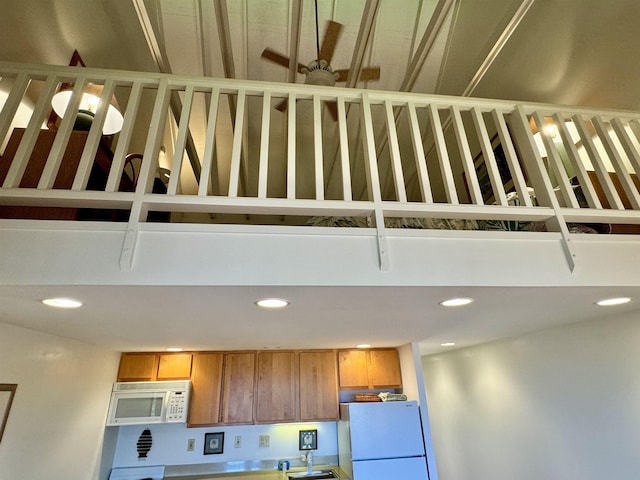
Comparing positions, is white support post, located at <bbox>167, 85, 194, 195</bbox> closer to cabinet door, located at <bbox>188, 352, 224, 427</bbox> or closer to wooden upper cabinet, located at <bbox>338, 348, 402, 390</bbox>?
cabinet door, located at <bbox>188, 352, 224, 427</bbox>

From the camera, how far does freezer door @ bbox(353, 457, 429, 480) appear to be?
286 centimetres

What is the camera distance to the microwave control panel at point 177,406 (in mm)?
3119

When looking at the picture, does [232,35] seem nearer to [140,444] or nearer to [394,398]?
[394,398]

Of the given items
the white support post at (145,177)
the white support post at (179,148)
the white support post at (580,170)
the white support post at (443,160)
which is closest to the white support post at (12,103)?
the white support post at (145,177)

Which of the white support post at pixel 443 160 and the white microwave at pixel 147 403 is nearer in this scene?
the white support post at pixel 443 160

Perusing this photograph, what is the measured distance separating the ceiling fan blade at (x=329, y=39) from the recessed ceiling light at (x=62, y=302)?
2.38 meters

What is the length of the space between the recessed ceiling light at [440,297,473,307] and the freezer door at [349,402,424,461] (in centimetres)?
173

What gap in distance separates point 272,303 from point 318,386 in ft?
7.55

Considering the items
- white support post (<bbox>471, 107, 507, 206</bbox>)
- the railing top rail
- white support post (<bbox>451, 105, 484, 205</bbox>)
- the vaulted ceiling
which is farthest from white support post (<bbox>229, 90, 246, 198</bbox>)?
the vaulted ceiling

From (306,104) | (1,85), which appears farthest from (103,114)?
(306,104)

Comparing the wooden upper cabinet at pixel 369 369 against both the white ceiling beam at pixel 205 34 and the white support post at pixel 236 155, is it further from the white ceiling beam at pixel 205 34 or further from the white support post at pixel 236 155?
the white ceiling beam at pixel 205 34

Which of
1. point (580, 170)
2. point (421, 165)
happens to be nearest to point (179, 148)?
point (421, 165)

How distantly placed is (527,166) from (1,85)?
3169mm

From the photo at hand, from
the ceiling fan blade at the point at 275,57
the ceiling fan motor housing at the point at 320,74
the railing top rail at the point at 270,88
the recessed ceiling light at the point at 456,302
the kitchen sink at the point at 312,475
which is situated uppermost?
the ceiling fan blade at the point at 275,57
